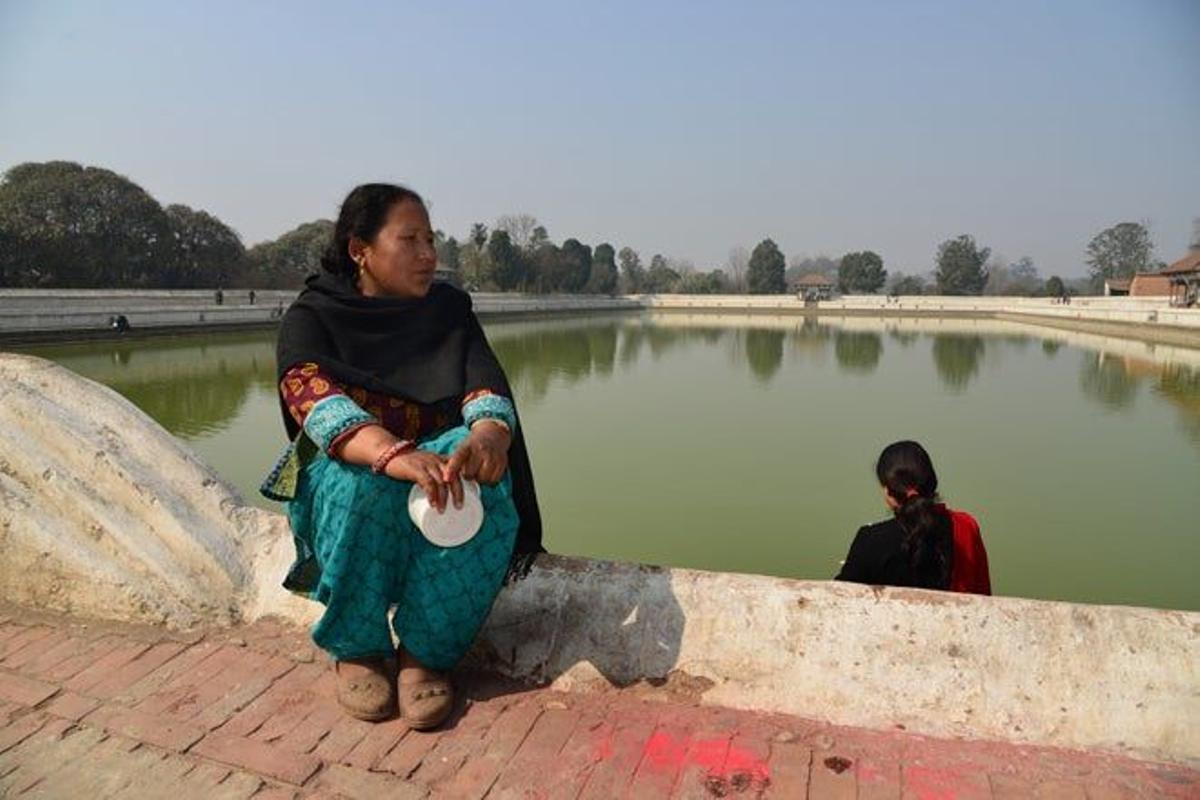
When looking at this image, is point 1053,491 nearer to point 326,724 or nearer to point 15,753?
point 326,724

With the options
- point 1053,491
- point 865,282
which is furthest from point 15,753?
point 865,282

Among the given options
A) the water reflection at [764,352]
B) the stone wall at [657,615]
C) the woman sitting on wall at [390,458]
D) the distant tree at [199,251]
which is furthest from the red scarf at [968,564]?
the distant tree at [199,251]

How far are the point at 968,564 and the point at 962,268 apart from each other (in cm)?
4927

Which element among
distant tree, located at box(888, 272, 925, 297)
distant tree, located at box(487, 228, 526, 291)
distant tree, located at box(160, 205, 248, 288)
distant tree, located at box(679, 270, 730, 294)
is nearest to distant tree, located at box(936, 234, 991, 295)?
distant tree, located at box(888, 272, 925, 297)

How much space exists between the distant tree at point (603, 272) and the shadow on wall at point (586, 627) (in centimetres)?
4844

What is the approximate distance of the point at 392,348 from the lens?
1604 millimetres

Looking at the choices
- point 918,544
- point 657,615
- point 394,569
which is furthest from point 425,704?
point 918,544

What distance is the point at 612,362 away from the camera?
16.1 meters

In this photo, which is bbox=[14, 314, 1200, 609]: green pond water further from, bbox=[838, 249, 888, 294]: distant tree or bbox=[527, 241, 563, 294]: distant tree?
bbox=[838, 249, 888, 294]: distant tree

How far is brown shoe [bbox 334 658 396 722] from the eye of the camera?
1386 millimetres

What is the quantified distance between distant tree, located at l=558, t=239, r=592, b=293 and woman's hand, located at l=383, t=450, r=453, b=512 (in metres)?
45.4

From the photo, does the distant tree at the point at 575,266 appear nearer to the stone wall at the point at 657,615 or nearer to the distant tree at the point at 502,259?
the distant tree at the point at 502,259

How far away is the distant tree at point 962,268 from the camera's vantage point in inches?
1802

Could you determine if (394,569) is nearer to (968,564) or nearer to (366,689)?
(366,689)
